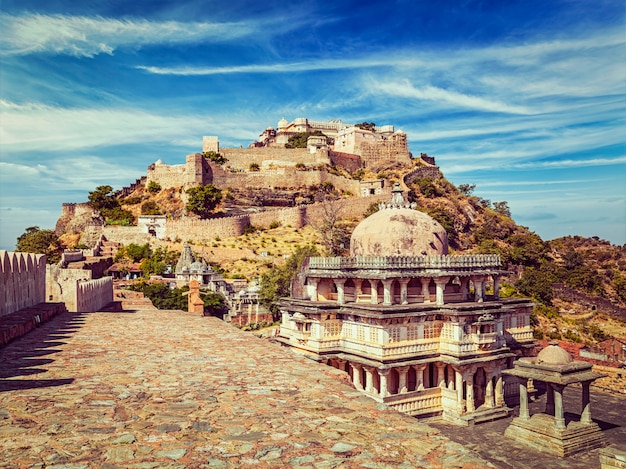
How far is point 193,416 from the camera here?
5273 millimetres

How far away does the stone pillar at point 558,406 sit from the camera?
49.5 ft

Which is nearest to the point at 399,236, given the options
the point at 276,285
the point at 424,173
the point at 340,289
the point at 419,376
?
the point at 340,289

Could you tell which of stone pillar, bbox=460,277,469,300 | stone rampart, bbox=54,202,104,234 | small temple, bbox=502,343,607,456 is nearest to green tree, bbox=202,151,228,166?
stone rampart, bbox=54,202,104,234

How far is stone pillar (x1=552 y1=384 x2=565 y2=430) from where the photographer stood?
594 inches

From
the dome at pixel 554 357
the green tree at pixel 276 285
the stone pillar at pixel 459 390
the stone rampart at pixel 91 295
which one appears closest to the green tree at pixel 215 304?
the green tree at pixel 276 285

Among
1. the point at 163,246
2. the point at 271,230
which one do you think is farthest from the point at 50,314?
the point at 271,230

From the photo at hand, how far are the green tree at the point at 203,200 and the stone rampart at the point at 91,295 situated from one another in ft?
135

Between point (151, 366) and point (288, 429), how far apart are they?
3.47 meters

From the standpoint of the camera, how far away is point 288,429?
16.2 feet

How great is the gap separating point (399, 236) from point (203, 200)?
143ft

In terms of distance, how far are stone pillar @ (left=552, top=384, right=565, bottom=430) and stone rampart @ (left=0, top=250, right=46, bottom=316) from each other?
14.1 metres

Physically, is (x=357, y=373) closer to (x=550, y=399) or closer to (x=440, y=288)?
(x=440, y=288)

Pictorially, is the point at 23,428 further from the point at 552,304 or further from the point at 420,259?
the point at 552,304

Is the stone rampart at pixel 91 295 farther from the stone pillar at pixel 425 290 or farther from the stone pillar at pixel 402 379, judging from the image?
the stone pillar at pixel 425 290
